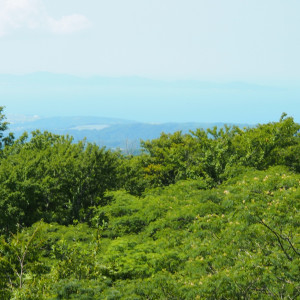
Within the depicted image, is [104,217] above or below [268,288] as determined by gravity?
below

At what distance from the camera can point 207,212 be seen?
14445 millimetres

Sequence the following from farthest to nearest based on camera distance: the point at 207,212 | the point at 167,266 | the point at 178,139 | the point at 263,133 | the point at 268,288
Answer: the point at 178,139 < the point at 263,133 < the point at 207,212 < the point at 167,266 < the point at 268,288

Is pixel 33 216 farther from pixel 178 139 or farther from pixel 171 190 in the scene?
pixel 178 139

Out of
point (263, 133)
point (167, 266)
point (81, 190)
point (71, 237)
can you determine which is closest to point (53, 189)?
point (81, 190)

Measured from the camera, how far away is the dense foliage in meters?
7.96

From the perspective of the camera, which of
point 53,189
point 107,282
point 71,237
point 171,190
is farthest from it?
point 53,189

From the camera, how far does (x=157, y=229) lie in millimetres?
14719

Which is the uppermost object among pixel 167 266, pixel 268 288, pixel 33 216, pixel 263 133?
pixel 263 133

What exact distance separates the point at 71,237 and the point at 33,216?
18.3ft

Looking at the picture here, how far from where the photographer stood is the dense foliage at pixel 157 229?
796cm

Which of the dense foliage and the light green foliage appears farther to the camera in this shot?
the light green foliage

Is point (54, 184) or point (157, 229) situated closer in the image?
point (157, 229)

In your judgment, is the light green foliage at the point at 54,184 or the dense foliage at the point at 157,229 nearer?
the dense foliage at the point at 157,229

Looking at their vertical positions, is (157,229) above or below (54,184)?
below
